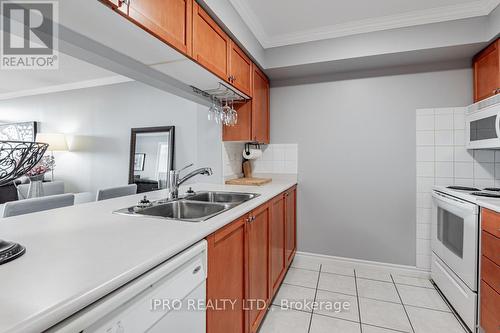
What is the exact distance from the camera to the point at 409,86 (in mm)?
2492

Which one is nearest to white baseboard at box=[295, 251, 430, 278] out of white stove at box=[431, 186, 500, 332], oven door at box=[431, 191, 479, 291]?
white stove at box=[431, 186, 500, 332]

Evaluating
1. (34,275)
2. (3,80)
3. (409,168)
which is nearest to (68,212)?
(34,275)

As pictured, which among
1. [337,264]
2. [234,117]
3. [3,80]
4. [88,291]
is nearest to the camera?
[88,291]

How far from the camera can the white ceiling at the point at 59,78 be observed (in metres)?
3.31

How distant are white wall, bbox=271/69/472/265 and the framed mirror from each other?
147cm

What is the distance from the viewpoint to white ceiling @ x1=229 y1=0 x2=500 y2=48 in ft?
6.45

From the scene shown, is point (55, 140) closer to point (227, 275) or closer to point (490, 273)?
point (227, 275)

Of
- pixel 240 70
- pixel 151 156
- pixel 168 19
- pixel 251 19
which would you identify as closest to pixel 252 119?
pixel 240 70

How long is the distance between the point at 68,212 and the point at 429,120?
3059 millimetres

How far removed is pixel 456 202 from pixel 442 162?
714mm

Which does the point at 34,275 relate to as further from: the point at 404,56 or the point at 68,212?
the point at 404,56

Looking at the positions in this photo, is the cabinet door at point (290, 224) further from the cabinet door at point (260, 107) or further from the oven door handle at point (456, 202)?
the oven door handle at point (456, 202)

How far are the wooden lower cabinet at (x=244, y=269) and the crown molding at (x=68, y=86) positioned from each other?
3.15 metres

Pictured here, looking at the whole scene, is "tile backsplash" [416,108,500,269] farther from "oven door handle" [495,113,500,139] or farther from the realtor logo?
the realtor logo
